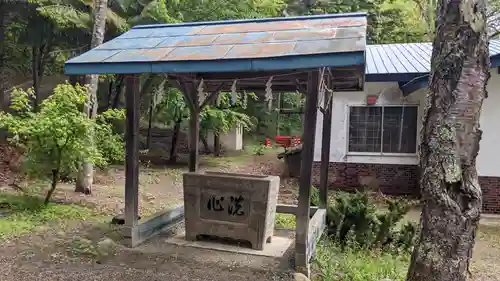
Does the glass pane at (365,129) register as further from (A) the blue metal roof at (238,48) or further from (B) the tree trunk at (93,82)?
(B) the tree trunk at (93,82)

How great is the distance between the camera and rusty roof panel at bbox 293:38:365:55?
3875 mm

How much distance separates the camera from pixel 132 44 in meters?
5.33

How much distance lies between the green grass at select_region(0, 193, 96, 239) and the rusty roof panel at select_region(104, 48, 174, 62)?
2.85 meters

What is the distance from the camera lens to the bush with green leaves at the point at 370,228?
249 inches

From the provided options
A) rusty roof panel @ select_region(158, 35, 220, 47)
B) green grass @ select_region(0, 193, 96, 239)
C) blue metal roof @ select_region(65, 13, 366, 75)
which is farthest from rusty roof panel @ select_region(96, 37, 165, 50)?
green grass @ select_region(0, 193, 96, 239)

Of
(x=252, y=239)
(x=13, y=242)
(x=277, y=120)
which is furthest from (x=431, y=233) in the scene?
(x=277, y=120)

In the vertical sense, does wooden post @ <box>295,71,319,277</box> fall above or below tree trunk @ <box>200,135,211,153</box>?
above

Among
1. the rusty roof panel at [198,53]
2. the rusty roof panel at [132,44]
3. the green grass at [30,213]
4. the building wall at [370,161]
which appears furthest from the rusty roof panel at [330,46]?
the building wall at [370,161]

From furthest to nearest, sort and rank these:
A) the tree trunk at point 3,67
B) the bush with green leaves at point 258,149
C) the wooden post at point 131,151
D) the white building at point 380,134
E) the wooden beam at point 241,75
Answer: the bush with green leaves at point 258,149
the tree trunk at point 3,67
the white building at point 380,134
the wooden beam at point 241,75
the wooden post at point 131,151

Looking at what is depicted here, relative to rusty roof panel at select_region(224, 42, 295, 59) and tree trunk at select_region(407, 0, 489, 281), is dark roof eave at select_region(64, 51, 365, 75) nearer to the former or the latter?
rusty roof panel at select_region(224, 42, 295, 59)

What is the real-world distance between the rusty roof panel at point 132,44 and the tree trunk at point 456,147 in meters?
3.32

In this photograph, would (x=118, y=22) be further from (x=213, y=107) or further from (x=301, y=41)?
(x=301, y=41)

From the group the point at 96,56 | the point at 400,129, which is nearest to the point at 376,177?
the point at 400,129

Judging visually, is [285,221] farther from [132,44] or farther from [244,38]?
[132,44]
